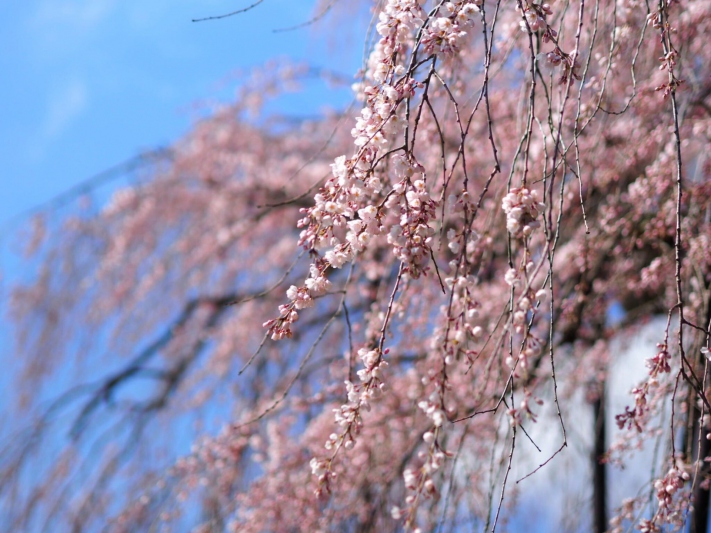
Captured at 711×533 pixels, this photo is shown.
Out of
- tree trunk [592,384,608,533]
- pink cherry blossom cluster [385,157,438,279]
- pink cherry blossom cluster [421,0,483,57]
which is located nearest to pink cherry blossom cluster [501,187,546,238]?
pink cherry blossom cluster [385,157,438,279]

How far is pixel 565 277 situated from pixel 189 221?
2.37 metres

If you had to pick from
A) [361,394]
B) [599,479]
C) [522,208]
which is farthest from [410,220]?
[599,479]

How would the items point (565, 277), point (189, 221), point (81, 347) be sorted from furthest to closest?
point (189, 221) → point (81, 347) → point (565, 277)

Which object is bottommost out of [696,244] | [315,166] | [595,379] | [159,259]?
[696,244]

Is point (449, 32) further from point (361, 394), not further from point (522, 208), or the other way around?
point (361, 394)

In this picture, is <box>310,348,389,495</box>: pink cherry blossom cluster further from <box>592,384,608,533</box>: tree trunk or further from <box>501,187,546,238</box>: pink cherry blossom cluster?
<box>592,384,608,533</box>: tree trunk

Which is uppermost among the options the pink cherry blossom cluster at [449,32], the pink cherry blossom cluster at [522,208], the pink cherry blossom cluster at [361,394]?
the pink cherry blossom cluster at [449,32]

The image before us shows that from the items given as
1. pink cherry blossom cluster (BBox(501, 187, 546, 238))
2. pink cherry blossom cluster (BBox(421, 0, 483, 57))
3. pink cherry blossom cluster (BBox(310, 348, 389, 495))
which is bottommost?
pink cherry blossom cluster (BBox(310, 348, 389, 495))

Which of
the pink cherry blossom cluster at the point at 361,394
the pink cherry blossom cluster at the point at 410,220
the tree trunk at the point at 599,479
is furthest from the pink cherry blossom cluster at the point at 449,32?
the tree trunk at the point at 599,479

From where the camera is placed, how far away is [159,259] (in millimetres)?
3688

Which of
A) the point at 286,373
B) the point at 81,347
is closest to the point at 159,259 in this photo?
the point at 81,347

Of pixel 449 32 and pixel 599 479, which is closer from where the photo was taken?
pixel 449 32

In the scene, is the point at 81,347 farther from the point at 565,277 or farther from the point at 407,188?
the point at 407,188

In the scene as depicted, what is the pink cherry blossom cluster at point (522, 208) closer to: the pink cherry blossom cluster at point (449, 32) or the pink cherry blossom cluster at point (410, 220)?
the pink cherry blossom cluster at point (410, 220)
